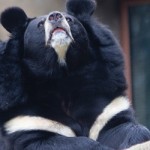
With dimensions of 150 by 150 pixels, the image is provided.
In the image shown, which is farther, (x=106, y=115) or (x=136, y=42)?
(x=136, y=42)

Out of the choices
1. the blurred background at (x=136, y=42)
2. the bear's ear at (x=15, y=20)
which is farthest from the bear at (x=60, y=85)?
the blurred background at (x=136, y=42)

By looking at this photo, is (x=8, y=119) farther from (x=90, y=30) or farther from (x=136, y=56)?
(x=136, y=56)

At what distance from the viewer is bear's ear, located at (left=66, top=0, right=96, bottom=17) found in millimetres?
5184

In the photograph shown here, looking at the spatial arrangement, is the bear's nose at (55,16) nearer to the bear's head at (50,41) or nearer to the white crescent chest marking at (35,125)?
the bear's head at (50,41)

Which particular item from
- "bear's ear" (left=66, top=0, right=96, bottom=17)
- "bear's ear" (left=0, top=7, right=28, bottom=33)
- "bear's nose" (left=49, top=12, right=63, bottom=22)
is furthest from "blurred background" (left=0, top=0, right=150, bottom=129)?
"bear's nose" (left=49, top=12, right=63, bottom=22)

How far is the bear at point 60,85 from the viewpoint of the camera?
192 inches

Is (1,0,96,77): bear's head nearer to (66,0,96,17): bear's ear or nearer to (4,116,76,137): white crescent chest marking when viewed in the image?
(66,0,96,17): bear's ear

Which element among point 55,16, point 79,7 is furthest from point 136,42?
point 55,16

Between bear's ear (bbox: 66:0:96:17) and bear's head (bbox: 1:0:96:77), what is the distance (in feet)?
0.23

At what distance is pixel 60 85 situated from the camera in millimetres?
4992

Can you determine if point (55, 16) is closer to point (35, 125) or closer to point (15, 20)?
point (15, 20)

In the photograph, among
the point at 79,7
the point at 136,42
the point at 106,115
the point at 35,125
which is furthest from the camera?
the point at 136,42

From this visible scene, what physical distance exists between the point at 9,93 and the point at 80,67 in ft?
1.26

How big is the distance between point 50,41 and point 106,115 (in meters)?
0.47
